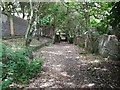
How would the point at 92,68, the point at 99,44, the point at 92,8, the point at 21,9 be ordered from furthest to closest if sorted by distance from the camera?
the point at 21,9 < the point at 92,8 < the point at 99,44 < the point at 92,68

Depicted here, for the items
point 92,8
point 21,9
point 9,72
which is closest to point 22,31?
point 21,9

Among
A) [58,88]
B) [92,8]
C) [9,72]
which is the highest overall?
[92,8]

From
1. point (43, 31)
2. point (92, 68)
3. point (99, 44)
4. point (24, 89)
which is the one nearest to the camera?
point (24, 89)

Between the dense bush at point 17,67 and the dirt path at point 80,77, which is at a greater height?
the dense bush at point 17,67

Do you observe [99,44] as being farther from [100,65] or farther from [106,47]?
[100,65]

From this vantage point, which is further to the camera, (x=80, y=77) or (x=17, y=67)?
(x=80, y=77)

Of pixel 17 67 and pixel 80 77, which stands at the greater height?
pixel 17 67

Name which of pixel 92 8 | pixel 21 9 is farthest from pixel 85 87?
pixel 21 9

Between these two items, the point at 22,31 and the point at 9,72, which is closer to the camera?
the point at 9,72

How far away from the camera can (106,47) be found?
6.19 metres

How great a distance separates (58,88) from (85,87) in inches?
18.8

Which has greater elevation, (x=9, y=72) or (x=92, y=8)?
(x=92, y=8)

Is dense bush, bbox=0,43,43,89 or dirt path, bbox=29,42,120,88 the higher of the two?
dense bush, bbox=0,43,43,89

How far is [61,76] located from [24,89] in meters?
1.04
